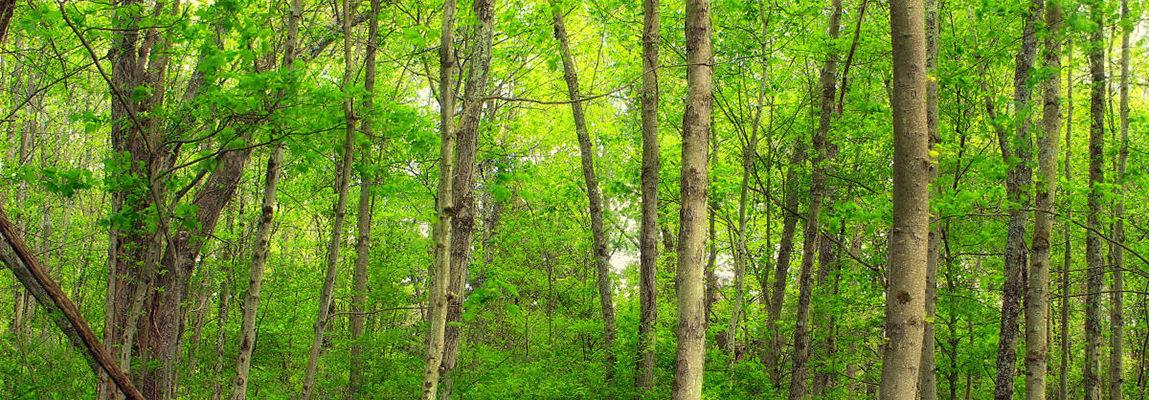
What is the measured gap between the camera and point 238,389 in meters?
6.51

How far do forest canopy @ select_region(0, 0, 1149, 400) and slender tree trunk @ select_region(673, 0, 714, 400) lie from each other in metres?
0.02

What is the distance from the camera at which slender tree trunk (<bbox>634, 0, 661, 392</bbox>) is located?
25.4 feet

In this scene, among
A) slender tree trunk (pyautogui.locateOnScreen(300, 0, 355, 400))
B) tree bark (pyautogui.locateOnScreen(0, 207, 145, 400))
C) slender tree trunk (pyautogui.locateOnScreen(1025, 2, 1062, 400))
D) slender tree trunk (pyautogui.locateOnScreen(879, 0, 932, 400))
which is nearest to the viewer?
tree bark (pyautogui.locateOnScreen(0, 207, 145, 400))

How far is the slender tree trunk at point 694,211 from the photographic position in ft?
17.9

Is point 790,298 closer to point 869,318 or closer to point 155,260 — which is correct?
point 869,318

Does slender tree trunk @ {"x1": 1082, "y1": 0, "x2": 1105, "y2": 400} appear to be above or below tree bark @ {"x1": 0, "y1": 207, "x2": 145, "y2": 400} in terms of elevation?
above

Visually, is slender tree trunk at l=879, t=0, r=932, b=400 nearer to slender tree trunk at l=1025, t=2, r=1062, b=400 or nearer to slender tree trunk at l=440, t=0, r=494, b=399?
slender tree trunk at l=440, t=0, r=494, b=399

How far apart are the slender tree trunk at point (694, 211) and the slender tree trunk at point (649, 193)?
1348mm

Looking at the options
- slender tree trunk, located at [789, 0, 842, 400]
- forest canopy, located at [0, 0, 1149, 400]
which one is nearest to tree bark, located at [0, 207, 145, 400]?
forest canopy, located at [0, 0, 1149, 400]

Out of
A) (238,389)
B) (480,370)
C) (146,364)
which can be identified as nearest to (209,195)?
(146,364)

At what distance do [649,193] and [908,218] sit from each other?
450 cm

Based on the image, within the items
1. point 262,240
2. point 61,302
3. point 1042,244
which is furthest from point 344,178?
point 1042,244

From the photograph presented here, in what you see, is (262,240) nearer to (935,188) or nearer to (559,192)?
(935,188)

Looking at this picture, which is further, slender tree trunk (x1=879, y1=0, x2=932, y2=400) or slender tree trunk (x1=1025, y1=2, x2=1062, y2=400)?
slender tree trunk (x1=1025, y1=2, x2=1062, y2=400)
